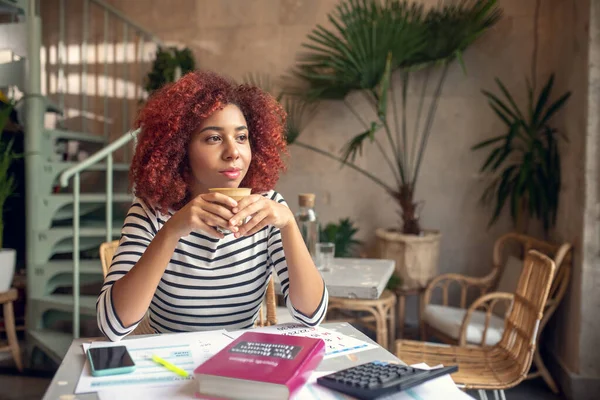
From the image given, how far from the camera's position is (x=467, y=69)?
12.6 feet

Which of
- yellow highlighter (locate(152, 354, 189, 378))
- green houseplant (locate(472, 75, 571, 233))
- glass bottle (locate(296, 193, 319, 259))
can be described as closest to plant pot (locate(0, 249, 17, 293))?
glass bottle (locate(296, 193, 319, 259))

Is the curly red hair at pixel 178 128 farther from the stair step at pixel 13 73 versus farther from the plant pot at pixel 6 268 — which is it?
the stair step at pixel 13 73

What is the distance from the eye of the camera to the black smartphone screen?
99 centimetres

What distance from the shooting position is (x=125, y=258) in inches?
51.7

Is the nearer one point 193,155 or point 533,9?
point 193,155

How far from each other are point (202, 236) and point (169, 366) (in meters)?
0.51

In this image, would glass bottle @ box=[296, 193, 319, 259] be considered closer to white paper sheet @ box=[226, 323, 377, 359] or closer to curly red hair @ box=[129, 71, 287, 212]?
curly red hair @ box=[129, 71, 287, 212]

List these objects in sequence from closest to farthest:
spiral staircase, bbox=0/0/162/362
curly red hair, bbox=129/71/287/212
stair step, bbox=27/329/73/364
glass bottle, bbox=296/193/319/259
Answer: curly red hair, bbox=129/71/287/212 < glass bottle, bbox=296/193/319/259 < stair step, bbox=27/329/73/364 < spiral staircase, bbox=0/0/162/362

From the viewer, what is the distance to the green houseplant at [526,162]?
327 cm


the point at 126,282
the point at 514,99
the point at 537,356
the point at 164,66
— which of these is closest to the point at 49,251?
the point at 164,66

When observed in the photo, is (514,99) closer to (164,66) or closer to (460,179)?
(460,179)

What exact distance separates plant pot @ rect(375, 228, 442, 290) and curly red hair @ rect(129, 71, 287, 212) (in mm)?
1992

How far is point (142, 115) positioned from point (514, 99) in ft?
9.84

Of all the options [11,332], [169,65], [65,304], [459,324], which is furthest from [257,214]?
[169,65]
